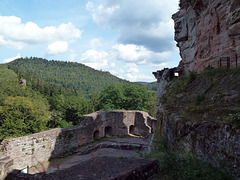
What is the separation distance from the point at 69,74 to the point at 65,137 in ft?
421

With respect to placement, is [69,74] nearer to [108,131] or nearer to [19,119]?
[19,119]

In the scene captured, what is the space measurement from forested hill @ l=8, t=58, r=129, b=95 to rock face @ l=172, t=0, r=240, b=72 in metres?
91.6

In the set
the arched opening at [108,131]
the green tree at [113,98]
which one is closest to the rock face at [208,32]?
the arched opening at [108,131]

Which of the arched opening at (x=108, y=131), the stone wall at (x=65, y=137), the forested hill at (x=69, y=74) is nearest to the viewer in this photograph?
the stone wall at (x=65, y=137)

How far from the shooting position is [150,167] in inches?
147

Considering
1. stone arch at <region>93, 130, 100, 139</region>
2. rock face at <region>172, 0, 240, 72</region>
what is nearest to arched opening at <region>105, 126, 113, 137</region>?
stone arch at <region>93, 130, 100, 139</region>

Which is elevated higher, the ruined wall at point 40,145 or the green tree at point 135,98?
the green tree at point 135,98

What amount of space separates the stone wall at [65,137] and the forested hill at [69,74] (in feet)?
275

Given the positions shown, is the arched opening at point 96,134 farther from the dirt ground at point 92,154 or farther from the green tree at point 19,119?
the green tree at point 19,119

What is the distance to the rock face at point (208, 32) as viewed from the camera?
6.97 m

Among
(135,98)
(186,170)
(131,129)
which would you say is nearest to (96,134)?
(131,129)

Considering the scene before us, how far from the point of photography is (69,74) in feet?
445

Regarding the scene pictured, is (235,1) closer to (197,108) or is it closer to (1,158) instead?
(197,108)

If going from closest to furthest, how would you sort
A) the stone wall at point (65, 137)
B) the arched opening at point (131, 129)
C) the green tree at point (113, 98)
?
the stone wall at point (65, 137) < the arched opening at point (131, 129) < the green tree at point (113, 98)
